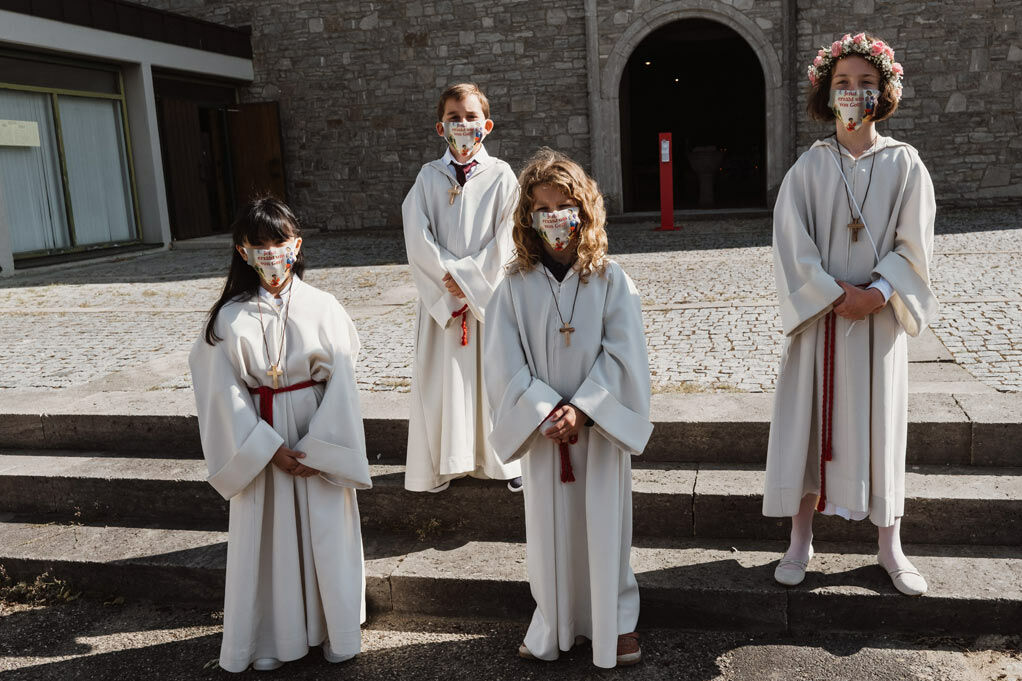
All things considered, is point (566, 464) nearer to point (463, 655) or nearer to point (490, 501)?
point (463, 655)

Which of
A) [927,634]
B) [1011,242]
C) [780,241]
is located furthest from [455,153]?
[1011,242]

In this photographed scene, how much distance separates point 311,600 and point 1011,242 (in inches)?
351

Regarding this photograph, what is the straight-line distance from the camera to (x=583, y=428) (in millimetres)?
3027

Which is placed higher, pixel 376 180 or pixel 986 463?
pixel 376 180

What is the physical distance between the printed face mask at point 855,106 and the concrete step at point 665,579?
165 cm

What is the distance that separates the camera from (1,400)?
5.29 m

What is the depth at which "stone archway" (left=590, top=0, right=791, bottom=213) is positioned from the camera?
13.7 metres

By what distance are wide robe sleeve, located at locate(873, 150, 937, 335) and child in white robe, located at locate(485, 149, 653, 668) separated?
90 centimetres

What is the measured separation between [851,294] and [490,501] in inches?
70.0

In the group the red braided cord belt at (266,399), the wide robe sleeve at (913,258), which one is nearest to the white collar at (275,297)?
the red braided cord belt at (266,399)

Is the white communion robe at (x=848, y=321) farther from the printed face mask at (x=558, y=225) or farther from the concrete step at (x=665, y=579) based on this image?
the printed face mask at (x=558, y=225)

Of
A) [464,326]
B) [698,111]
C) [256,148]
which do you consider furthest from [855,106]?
[698,111]

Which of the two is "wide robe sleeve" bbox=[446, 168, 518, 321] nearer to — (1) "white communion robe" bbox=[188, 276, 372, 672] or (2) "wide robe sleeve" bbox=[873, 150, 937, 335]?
(1) "white communion robe" bbox=[188, 276, 372, 672]

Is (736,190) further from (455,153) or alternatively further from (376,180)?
(455,153)
